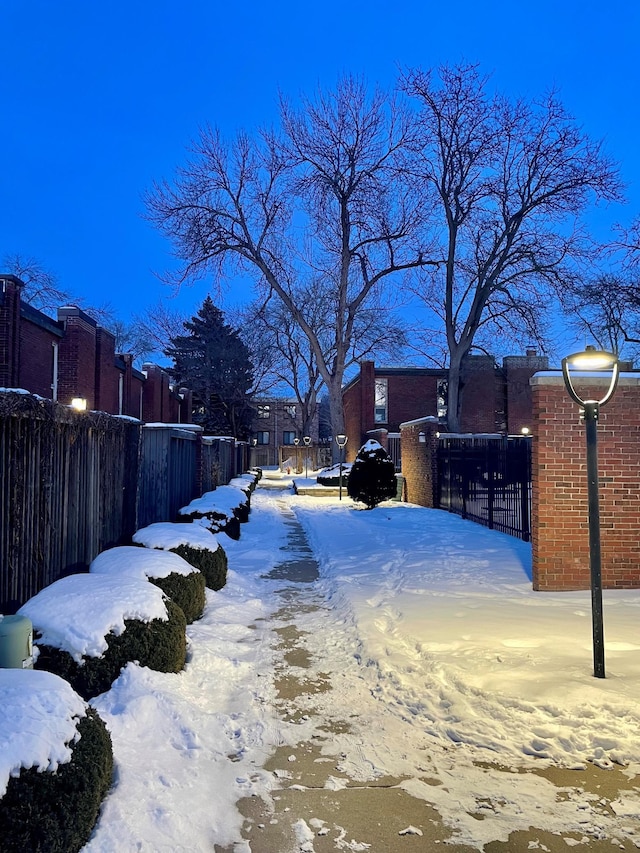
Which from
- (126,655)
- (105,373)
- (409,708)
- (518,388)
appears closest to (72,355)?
(105,373)

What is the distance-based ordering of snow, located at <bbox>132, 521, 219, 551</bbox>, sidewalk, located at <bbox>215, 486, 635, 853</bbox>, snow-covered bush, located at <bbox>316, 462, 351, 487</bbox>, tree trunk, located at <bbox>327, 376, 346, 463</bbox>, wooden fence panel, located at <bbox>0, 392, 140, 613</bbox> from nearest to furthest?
sidewalk, located at <bbox>215, 486, 635, 853</bbox> < wooden fence panel, located at <bbox>0, 392, 140, 613</bbox> < snow, located at <bbox>132, 521, 219, 551</bbox> < snow-covered bush, located at <bbox>316, 462, 351, 487</bbox> < tree trunk, located at <bbox>327, 376, 346, 463</bbox>

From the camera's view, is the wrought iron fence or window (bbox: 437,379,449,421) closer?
the wrought iron fence

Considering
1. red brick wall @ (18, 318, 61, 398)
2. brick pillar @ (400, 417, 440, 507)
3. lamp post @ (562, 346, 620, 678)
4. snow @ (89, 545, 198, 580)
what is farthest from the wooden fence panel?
brick pillar @ (400, 417, 440, 507)

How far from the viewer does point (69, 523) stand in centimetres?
545

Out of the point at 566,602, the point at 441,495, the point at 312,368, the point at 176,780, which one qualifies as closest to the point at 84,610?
the point at 176,780

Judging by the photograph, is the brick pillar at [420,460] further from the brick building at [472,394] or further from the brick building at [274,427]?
the brick building at [274,427]

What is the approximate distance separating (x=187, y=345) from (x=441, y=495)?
35.7 m

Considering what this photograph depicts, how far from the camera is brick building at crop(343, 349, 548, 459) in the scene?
37312 mm

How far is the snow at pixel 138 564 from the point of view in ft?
17.4

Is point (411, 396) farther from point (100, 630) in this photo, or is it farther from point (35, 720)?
point (35, 720)

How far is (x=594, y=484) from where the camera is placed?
4746 millimetres

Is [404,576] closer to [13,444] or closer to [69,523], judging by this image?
[69,523]

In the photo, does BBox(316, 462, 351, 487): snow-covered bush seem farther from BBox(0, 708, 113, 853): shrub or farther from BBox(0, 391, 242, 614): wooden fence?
BBox(0, 708, 113, 853): shrub

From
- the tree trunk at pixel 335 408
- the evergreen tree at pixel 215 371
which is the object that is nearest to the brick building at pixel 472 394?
the tree trunk at pixel 335 408
